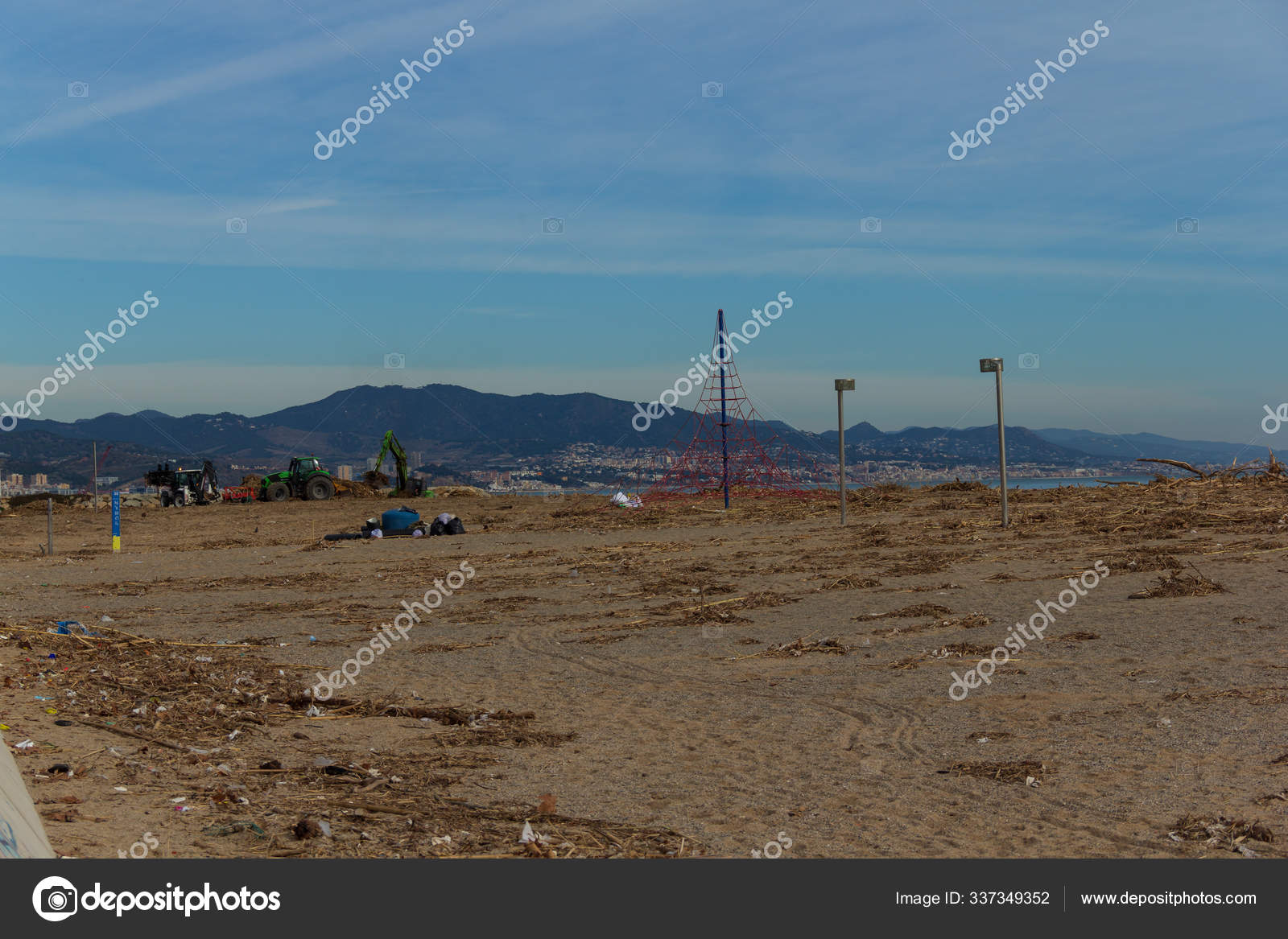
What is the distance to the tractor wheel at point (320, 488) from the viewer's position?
50.8 meters

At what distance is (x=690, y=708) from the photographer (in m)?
10.2

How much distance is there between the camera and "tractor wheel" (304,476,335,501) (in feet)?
167

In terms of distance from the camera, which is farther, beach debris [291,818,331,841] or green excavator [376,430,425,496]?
green excavator [376,430,425,496]

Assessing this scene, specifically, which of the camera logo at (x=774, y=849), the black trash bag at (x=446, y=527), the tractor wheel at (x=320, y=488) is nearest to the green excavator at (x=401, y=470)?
the tractor wheel at (x=320, y=488)

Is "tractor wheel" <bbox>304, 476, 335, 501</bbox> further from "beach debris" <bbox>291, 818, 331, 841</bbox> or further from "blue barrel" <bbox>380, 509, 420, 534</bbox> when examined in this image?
"beach debris" <bbox>291, 818, 331, 841</bbox>

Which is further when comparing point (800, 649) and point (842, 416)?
point (842, 416)

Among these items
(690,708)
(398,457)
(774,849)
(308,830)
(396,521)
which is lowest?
(690,708)

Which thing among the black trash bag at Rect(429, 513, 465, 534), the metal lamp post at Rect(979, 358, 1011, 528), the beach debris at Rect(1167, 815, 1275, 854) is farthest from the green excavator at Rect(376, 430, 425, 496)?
the beach debris at Rect(1167, 815, 1275, 854)

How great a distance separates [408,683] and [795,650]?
14.4 ft

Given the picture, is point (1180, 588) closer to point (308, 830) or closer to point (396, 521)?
point (308, 830)
